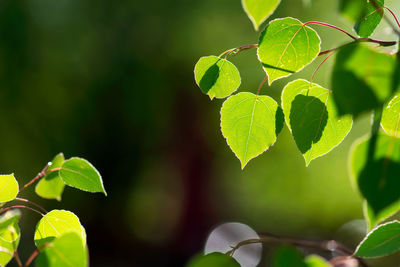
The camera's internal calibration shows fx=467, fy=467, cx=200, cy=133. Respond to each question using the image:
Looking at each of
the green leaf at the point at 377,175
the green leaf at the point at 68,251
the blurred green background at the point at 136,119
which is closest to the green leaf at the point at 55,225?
the green leaf at the point at 68,251

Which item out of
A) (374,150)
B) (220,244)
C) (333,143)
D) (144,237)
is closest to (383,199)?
(374,150)

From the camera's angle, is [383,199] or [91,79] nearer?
[383,199]

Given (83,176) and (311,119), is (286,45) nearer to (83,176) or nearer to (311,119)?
(311,119)

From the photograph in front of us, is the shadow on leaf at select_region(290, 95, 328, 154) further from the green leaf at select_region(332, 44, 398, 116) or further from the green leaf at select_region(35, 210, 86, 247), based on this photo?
the green leaf at select_region(35, 210, 86, 247)

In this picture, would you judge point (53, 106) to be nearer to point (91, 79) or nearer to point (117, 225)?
point (91, 79)

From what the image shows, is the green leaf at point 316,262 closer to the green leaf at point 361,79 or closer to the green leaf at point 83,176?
the green leaf at point 361,79

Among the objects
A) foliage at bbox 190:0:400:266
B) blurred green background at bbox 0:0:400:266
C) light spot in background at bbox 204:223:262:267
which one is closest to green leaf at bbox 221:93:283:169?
foliage at bbox 190:0:400:266

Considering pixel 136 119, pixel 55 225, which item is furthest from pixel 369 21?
pixel 136 119
